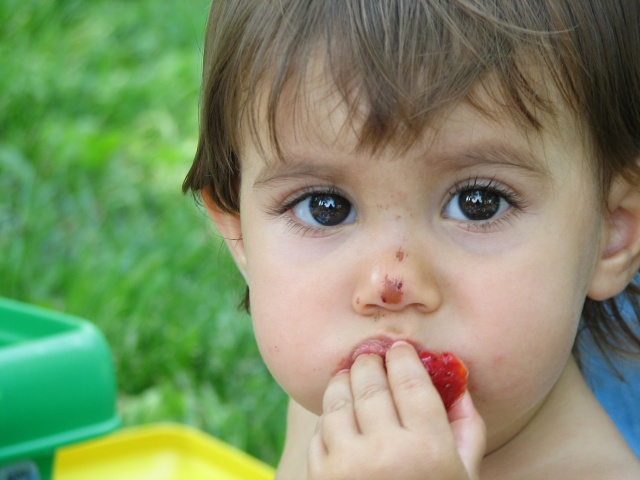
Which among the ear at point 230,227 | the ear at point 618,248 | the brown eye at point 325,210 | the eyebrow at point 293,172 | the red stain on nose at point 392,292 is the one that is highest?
the ear at point 230,227

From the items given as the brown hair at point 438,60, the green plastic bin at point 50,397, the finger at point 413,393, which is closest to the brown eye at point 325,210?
the brown hair at point 438,60

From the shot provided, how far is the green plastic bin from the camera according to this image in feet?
5.78

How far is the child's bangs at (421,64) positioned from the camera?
1.32 m

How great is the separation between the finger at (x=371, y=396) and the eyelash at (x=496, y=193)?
22cm

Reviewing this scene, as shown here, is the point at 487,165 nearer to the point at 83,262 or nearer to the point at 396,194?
the point at 396,194

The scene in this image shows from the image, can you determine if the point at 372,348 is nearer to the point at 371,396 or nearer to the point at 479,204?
the point at 371,396

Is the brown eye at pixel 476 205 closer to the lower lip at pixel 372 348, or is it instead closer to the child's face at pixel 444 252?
the child's face at pixel 444 252

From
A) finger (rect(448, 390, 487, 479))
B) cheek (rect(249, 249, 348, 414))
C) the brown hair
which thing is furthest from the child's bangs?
A: finger (rect(448, 390, 487, 479))

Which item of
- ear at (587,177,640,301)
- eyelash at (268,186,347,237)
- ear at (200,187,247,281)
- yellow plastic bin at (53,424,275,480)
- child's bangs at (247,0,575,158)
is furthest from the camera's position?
yellow plastic bin at (53,424,275,480)

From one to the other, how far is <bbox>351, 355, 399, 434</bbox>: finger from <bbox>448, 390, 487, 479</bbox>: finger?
89mm

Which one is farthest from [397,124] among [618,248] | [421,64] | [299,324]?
[618,248]

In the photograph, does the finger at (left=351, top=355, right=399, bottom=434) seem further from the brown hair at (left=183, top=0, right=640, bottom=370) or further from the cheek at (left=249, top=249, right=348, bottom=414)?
the brown hair at (left=183, top=0, right=640, bottom=370)

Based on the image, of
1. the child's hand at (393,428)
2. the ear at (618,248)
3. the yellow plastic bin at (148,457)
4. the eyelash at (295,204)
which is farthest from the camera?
the yellow plastic bin at (148,457)

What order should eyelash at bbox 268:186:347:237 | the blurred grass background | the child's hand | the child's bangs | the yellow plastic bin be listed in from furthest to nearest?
the blurred grass background, the yellow plastic bin, eyelash at bbox 268:186:347:237, the child's bangs, the child's hand
